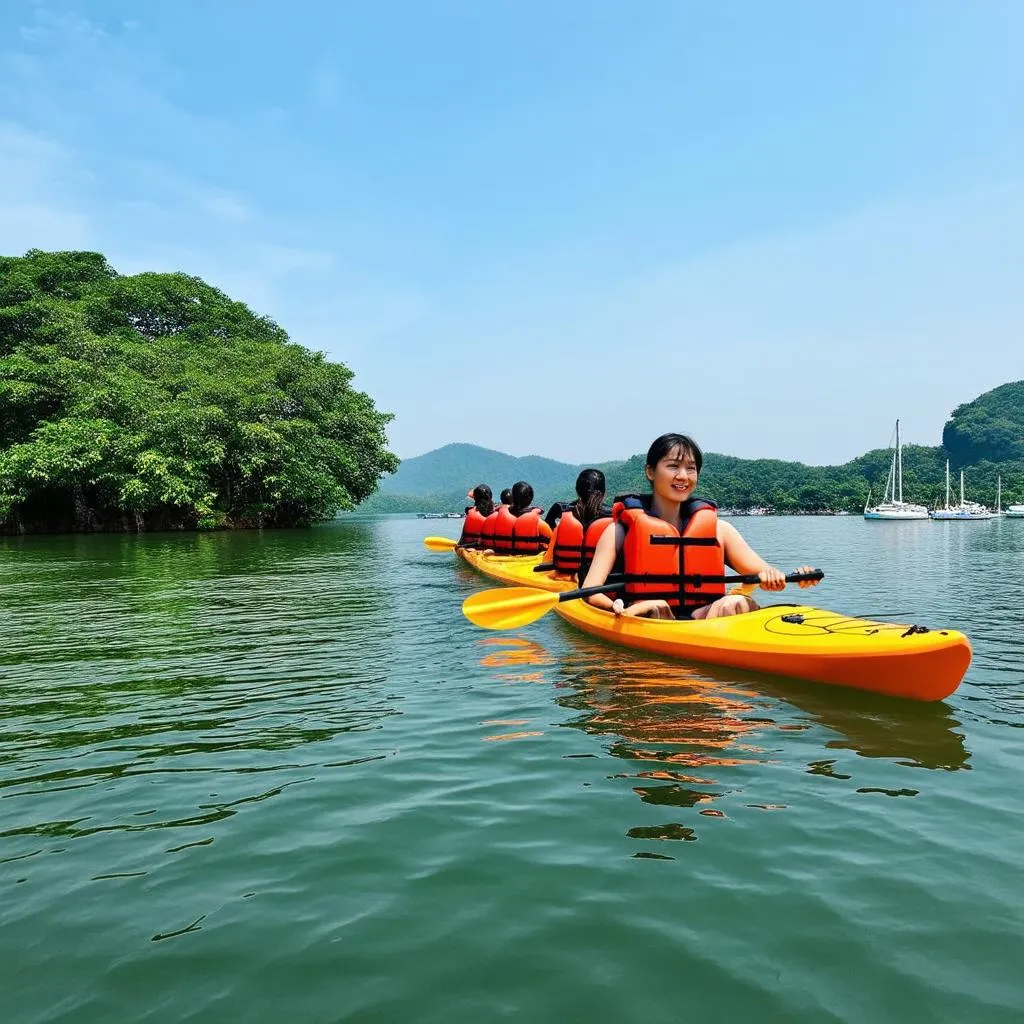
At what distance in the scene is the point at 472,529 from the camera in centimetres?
1720

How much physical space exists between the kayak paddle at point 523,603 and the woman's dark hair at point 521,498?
6.73 meters

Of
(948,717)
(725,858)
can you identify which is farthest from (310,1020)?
(948,717)

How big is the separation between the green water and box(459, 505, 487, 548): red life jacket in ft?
32.9

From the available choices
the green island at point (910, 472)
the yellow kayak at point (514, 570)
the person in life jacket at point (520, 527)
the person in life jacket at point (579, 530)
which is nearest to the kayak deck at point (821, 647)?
the person in life jacket at point (579, 530)

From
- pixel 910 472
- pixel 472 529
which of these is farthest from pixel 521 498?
pixel 910 472

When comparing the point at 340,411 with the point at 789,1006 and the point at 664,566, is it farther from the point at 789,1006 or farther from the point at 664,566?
the point at 789,1006

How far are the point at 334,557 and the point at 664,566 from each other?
49.1 ft

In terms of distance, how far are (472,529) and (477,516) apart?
15.2 inches

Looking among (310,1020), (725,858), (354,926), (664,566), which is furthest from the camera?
(664,566)

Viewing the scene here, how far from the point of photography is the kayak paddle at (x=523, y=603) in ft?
21.6

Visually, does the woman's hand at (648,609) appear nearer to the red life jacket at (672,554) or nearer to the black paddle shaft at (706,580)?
the red life jacket at (672,554)

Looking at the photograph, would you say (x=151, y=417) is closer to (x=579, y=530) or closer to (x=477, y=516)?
(x=477, y=516)

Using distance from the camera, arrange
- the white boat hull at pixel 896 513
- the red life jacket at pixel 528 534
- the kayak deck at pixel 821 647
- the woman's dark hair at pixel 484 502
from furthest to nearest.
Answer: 1. the white boat hull at pixel 896 513
2. the woman's dark hair at pixel 484 502
3. the red life jacket at pixel 528 534
4. the kayak deck at pixel 821 647

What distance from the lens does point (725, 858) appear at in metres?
2.93
